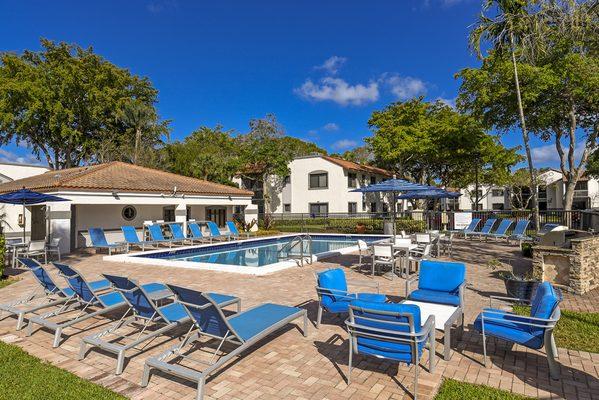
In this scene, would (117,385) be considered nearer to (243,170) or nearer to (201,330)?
(201,330)

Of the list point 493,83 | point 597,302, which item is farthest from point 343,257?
point 493,83

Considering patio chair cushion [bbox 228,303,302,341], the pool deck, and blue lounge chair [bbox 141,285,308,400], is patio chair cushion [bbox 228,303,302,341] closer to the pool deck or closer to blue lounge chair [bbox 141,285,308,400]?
blue lounge chair [bbox 141,285,308,400]

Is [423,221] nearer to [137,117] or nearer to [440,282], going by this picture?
[440,282]

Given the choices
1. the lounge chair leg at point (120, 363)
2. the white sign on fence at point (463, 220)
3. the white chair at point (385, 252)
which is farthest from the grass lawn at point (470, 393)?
the white sign on fence at point (463, 220)

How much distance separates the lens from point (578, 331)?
5344 mm

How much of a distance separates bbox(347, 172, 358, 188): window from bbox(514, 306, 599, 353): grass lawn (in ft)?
97.0

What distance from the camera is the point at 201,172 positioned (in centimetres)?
3466

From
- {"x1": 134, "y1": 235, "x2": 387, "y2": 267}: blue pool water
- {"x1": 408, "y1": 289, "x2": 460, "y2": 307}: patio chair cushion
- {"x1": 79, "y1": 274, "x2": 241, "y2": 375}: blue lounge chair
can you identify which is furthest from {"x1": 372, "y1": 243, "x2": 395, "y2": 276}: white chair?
{"x1": 79, "y1": 274, "x2": 241, "y2": 375}: blue lounge chair

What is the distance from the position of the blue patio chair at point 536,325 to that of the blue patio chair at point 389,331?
920mm

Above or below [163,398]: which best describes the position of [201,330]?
above

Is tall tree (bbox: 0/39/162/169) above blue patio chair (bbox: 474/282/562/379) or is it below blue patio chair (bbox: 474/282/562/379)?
above

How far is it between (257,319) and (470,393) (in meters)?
2.68

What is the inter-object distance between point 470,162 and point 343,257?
24.9m

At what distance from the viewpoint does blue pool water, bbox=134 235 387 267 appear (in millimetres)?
15188
